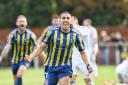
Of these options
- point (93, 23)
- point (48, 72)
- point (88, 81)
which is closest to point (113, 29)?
point (93, 23)

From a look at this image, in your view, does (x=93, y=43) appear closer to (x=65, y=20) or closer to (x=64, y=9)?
(x=65, y=20)

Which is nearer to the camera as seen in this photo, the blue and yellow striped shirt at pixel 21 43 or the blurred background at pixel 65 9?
the blue and yellow striped shirt at pixel 21 43

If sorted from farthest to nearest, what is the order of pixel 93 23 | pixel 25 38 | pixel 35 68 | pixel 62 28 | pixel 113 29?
pixel 93 23, pixel 113 29, pixel 35 68, pixel 25 38, pixel 62 28

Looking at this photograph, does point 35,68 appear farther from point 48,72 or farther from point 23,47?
point 48,72

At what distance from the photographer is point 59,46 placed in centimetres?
1670

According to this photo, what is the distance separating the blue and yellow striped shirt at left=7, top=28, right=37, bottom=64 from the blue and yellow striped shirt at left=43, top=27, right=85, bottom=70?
3.73m

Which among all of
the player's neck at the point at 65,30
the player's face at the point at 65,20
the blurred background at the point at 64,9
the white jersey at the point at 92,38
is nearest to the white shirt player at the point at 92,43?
the white jersey at the point at 92,38

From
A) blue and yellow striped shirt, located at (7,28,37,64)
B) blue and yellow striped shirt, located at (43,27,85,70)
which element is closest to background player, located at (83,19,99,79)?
blue and yellow striped shirt, located at (7,28,37,64)

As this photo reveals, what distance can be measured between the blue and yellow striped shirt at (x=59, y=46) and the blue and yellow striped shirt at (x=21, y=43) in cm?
373

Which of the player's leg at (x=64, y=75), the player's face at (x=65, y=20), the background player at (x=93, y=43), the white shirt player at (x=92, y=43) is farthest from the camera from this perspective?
the white shirt player at (x=92, y=43)

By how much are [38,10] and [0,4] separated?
3.52m

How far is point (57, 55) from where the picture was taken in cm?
1677

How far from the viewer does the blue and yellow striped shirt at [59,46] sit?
54.7 feet

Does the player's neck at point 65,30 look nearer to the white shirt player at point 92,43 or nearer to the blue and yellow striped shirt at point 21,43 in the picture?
the blue and yellow striped shirt at point 21,43
